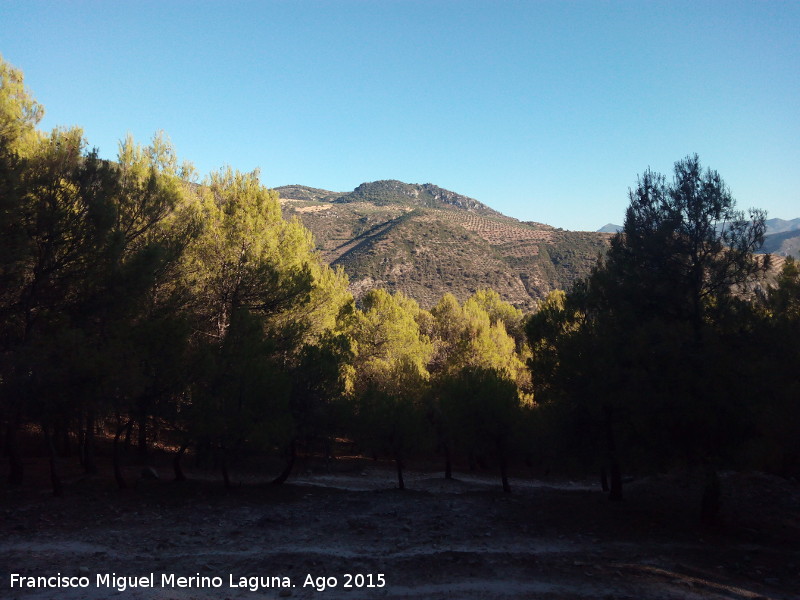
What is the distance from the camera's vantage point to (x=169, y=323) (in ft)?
57.4

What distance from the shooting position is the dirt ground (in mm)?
9172

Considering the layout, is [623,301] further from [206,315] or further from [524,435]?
[206,315]

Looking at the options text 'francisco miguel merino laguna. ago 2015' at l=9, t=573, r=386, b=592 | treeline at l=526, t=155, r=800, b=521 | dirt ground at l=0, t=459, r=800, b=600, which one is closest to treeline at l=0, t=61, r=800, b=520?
treeline at l=526, t=155, r=800, b=521

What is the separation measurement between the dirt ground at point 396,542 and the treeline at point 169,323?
2232mm

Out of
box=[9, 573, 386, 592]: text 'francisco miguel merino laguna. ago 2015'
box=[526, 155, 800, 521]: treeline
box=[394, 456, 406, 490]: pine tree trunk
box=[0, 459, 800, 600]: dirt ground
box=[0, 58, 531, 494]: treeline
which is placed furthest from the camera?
box=[394, 456, 406, 490]: pine tree trunk

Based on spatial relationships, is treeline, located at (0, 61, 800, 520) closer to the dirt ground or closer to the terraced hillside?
the dirt ground

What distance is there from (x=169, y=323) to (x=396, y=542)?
407 inches

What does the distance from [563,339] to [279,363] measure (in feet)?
36.0

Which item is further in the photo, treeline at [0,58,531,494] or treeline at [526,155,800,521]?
treeline at [0,58,531,494]

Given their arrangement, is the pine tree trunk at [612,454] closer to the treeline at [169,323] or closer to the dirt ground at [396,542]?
the dirt ground at [396,542]

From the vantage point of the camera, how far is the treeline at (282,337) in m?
13.9

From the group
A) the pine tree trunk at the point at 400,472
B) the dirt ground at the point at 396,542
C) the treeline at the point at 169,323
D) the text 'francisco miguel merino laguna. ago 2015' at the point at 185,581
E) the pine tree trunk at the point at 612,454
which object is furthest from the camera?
the pine tree trunk at the point at 400,472

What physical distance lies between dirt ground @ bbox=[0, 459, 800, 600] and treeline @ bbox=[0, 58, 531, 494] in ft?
7.32

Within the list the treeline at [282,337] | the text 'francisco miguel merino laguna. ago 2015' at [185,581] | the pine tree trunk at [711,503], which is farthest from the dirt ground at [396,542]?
the treeline at [282,337]
